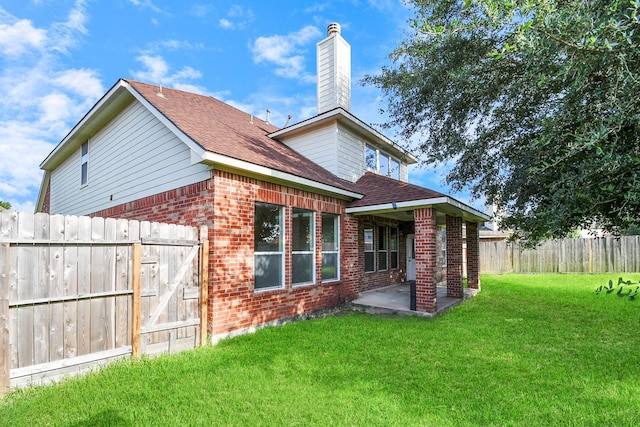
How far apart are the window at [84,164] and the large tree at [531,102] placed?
9.69 meters

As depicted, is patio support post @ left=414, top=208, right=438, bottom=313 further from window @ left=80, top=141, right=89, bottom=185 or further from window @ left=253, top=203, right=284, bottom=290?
window @ left=80, top=141, right=89, bottom=185

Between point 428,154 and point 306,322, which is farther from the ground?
point 428,154

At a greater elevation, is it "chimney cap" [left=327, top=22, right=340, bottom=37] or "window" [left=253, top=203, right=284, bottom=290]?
"chimney cap" [left=327, top=22, right=340, bottom=37]

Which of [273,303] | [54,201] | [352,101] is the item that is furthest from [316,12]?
[54,201]

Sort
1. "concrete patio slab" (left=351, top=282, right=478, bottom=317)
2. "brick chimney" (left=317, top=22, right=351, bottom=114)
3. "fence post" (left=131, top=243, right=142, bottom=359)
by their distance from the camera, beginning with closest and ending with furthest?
1. "fence post" (left=131, top=243, right=142, bottom=359)
2. "concrete patio slab" (left=351, top=282, right=478, bottom=317)
3. "brick chimney" (left=317, top=22, right=351, bottom=114)

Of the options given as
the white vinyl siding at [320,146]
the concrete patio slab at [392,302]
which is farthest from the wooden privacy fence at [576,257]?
the white vinyl siding at [320,146]

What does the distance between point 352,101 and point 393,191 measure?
4082 millimetres

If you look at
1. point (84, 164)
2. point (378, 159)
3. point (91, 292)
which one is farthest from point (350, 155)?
point (84, 164)

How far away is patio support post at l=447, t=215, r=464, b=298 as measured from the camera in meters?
10.4

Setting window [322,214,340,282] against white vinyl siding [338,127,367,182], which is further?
white vinyl siding [338,127,367,182]

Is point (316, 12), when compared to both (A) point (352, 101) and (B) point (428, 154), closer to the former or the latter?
(A) point (352, 101)

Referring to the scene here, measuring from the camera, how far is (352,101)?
11.5 m

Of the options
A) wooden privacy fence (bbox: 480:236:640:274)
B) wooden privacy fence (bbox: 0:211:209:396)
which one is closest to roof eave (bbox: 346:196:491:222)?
→ wooden privacy fence (bbox: 0:211:209:396)

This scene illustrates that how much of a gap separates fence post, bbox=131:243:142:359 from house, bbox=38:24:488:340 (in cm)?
128
